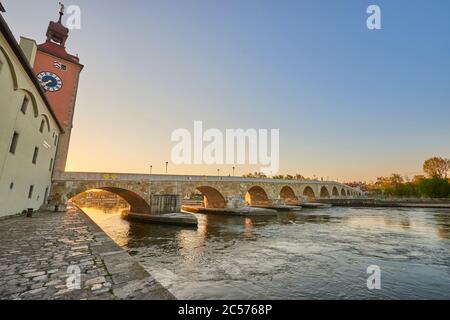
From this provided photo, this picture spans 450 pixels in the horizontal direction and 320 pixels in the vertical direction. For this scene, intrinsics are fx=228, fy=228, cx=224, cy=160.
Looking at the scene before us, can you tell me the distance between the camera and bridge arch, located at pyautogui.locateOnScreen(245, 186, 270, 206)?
41.1m

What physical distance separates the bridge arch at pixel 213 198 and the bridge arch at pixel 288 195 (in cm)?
1943

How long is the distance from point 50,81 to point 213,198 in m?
23.9

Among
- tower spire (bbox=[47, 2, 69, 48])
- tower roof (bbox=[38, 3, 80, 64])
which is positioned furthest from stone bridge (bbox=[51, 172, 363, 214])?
tower spire (bbox=[47, 2, 69, 48])

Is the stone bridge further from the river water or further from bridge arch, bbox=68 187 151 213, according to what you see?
the river water

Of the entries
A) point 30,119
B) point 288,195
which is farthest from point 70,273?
point 288,195

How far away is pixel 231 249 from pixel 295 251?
3.08m

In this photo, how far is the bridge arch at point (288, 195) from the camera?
4957cm

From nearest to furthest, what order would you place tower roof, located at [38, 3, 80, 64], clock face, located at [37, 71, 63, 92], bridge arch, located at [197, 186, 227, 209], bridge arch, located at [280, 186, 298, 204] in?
clock face, located at [37, 71, 63, 92], tower roof, located at [38, 3, 80, 64], bridge arch, located at [197, 186, 227, 209], bridge arch, located at [280, 186, 298, 204]

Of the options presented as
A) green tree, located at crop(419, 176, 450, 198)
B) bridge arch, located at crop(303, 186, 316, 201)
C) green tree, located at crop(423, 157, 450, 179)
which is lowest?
bridge arch, located at crop(303, 186, 316, 201)

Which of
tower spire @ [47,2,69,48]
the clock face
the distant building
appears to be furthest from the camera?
tower spire @ [47,2,69,48]

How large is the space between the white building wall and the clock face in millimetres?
7971

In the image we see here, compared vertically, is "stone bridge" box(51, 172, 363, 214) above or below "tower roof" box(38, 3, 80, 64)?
below
